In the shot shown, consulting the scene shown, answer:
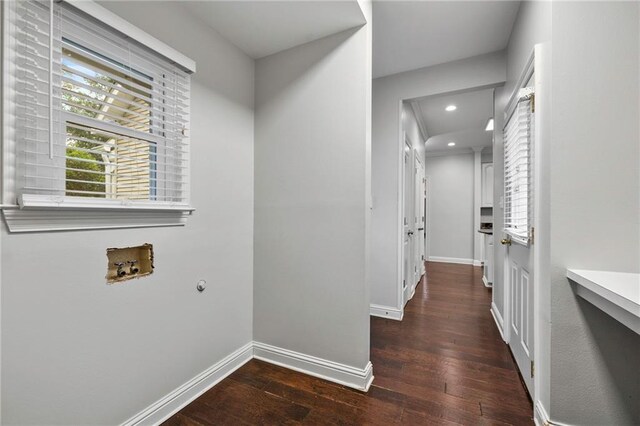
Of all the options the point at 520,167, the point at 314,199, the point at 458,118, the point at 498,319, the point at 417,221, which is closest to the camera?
the point at 520,167

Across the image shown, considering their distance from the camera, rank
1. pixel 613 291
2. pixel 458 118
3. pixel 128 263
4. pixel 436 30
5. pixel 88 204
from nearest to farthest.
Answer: pixel 613 291 → pixel 88 204 → pixel 128 263 → pixel 436 30 → pixel 458 118

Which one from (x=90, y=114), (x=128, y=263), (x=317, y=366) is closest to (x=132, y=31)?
(x=90, y=114)

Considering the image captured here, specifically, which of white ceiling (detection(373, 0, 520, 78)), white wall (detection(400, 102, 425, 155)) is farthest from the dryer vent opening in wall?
white wall (detection(400, 102, 425, 155))

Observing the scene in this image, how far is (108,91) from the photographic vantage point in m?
1.44

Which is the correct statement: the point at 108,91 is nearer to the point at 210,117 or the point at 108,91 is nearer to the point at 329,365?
the point at 210,117

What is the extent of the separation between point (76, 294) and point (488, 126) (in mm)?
5361

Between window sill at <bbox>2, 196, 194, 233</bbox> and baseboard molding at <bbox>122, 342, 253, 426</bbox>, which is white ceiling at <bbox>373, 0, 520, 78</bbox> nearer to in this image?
window sill at <bbox>2, 196, 194, 233</bbox>

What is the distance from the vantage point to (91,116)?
1370mm

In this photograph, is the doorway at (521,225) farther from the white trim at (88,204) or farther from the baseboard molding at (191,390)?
the white trim at (88,204)

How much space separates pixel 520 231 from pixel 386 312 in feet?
5.40

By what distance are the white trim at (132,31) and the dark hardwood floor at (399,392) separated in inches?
82.3

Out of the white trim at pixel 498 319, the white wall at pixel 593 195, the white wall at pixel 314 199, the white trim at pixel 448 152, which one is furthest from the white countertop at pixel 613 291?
the white trim at pixel 448 152

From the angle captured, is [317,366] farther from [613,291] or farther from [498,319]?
[498,319]

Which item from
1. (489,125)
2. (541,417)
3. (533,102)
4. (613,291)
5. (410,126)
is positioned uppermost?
(489,125)
